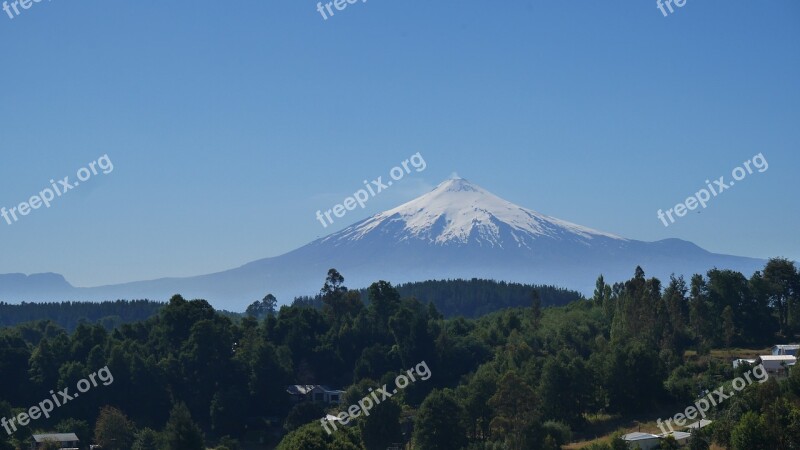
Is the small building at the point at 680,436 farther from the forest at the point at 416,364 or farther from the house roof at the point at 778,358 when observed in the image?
the house roof at the point at 778,358

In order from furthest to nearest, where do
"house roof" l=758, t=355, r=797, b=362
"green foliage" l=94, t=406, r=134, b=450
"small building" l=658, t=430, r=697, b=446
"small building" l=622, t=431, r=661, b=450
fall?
"house roof" l=758, t=355, r=797, b=362 → "green foliage" l=94, t=406, r=134, b=450 → "small building" l=658, t=430, r=697, b=446 → "small building" l=622, t=431, r=661, b=450

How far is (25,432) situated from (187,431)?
1130cm

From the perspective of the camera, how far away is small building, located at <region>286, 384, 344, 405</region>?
70.4 metres

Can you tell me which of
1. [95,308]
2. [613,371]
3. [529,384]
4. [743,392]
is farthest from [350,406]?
[95,308]

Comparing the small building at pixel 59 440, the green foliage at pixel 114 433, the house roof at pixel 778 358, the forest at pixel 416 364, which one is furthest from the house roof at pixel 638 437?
the small building at pixel 59 440

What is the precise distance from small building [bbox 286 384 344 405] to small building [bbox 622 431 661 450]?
2334cm

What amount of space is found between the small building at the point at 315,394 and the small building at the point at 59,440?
48.7 ft

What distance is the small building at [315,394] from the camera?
231 ft

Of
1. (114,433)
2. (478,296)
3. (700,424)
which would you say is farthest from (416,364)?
(478,296)

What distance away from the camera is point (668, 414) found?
58906 mm

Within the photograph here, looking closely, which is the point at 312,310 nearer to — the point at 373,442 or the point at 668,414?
the point at 373,442

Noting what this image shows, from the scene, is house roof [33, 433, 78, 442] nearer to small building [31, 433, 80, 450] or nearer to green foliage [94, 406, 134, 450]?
small building [31, 433, 80, 450]

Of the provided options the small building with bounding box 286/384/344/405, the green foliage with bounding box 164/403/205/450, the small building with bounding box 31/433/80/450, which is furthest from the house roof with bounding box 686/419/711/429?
the small building with bounding box 31/433/80/450

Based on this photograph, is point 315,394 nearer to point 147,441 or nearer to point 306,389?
point 306,389
